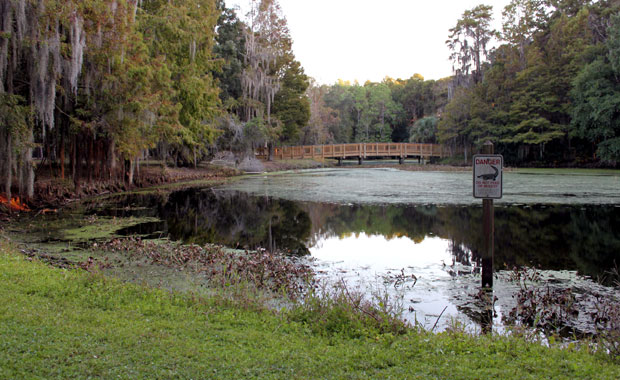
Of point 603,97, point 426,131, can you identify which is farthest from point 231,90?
point 603,97

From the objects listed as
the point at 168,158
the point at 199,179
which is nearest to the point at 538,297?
the point at 199,179

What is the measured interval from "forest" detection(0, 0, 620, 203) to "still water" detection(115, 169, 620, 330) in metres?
3.39

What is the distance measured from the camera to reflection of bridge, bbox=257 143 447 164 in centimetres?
5116

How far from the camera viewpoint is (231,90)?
39906 mm

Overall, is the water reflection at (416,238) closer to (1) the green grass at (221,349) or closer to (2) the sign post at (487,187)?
(2) the sign post at (487,187)

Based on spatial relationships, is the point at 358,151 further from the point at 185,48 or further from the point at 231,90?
the point at 185,48

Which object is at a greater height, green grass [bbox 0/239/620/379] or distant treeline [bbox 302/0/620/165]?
distant treeline [bbox 302/0/620/165]

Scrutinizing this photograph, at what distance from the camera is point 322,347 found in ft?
12.3

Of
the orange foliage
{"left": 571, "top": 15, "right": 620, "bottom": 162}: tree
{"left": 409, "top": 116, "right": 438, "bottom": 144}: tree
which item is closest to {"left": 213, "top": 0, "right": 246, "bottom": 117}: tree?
{"left": 409, "top": 116, "right": 438, "bottom": 144}: tree

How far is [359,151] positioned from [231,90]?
1827 cm

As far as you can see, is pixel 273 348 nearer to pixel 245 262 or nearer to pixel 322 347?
pixel 322 347

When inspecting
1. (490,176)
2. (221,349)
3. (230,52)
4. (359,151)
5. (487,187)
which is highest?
(230,52)

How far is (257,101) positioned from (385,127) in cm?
3073

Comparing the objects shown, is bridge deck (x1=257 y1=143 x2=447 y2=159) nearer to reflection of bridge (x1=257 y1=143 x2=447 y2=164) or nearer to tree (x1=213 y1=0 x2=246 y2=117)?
reflection of bridge (x1=257 y1=143 x2=447 y2=164)
